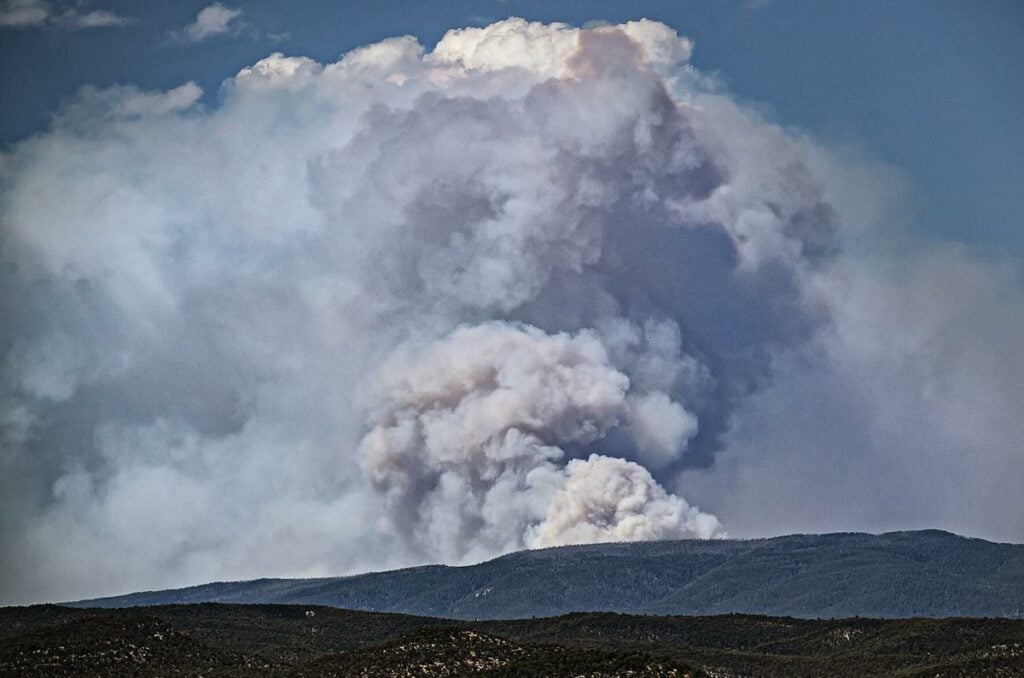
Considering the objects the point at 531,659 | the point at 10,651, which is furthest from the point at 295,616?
the point at 531,659

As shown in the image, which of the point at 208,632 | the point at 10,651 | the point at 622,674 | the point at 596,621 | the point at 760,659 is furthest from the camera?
the point at 596,621

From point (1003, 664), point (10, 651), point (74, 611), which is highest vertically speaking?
point (74, 611)

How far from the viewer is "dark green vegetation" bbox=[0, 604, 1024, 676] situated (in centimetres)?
9381

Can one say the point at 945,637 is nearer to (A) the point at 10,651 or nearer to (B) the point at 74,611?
(A) the point at 10,651

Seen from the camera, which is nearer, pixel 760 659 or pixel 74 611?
pixel 760 659

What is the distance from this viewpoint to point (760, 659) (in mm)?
127000

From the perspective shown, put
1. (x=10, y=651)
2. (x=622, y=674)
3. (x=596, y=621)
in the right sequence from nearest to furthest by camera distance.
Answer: (x=622, y=674)
(x=10, y=651)
(x=596, y=621)

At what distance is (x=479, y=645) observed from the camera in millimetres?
98062

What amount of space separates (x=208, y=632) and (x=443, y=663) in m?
55.0

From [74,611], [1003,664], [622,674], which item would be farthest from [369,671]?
[74,611]

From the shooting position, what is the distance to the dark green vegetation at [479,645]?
93.8m

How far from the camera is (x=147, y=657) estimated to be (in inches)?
4092

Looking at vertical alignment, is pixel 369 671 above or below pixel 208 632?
below

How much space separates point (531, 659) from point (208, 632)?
58142 millimetres
